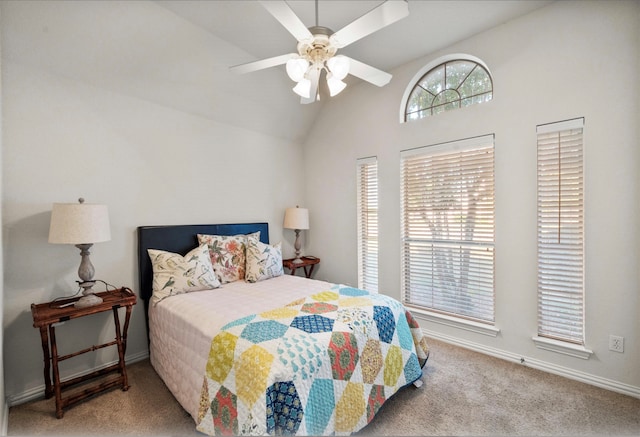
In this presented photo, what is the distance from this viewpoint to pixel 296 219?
147 inches

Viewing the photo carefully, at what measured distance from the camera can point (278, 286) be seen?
254cm

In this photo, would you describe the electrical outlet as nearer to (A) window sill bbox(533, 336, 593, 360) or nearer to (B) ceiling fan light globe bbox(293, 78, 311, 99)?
(A) window sill bbox(533, 336, 593, 360)

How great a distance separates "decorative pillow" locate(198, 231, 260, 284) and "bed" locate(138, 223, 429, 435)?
0.12 m

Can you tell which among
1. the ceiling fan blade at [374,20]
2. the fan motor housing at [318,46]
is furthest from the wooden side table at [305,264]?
the ceiling fan blade at [374,20]

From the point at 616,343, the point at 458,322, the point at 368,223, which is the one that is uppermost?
the point at 368,223

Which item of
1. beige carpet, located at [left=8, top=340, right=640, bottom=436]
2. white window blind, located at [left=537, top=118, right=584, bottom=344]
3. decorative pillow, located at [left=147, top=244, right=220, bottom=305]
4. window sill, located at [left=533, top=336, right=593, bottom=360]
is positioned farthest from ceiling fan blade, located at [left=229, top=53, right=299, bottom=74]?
window sill, located at [left=533, top=336, right=593, bottom=360]

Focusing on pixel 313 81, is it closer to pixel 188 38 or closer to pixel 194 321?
pixel 188 38

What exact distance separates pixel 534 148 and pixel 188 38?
3.06 meters

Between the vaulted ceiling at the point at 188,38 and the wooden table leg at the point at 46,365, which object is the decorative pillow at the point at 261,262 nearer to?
the wooden table leg at the point at 46,365

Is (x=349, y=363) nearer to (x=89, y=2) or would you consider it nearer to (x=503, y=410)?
(x=503, y=410)

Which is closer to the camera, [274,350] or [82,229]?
[274,350]

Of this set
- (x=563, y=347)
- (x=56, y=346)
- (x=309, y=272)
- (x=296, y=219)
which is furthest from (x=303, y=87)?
(x=563, y=347)

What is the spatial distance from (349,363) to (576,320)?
1.91 metres

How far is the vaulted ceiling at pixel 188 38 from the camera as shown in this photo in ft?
6.46
